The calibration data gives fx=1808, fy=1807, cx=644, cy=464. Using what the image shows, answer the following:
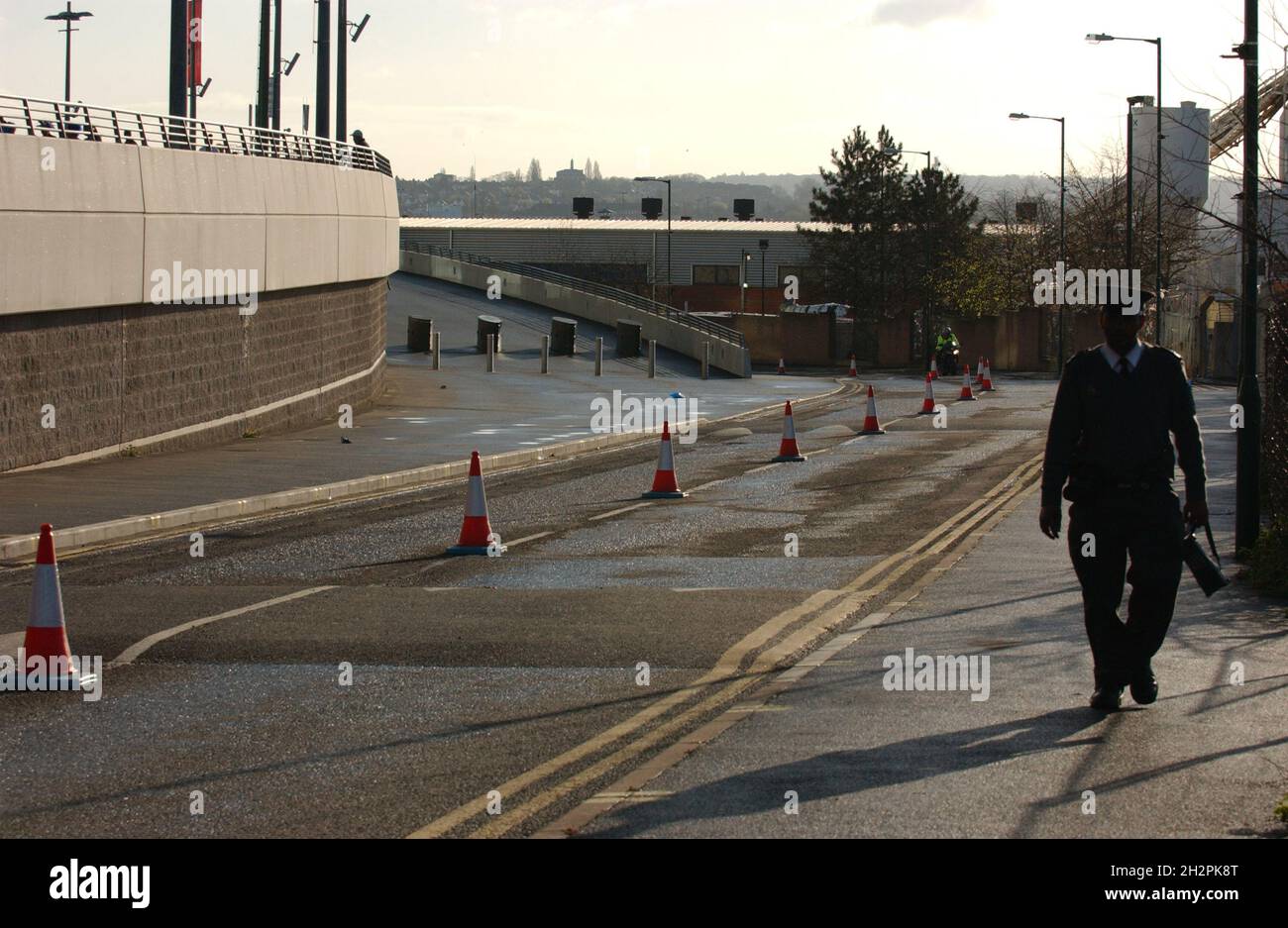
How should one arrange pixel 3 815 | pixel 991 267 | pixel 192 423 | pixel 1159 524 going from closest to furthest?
pixel 3 815 → pixel 1159 524 → pixel 192 423 → pixel 991 267

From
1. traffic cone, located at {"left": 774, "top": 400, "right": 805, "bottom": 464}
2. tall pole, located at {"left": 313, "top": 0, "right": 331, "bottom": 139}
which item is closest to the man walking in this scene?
traffic cone, located at {"left": 774, "top": 400, "right": 805, "bottom": 464}

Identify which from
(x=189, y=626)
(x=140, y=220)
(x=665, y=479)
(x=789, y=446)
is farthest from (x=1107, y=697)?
(x=140, y=220)

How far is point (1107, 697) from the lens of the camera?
893 cm

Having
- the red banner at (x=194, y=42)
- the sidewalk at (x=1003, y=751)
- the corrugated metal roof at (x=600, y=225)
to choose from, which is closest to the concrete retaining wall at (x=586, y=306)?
the red banner at (x=194, y=42)

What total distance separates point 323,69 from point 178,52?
19450 millimetres

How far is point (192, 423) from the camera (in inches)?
1080

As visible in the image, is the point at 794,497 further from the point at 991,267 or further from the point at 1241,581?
the point at 991,267

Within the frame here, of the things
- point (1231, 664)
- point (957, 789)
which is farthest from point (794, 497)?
point (957, 789)

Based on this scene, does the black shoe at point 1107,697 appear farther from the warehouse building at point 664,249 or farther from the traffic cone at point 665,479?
the warehouse building at point 664,249

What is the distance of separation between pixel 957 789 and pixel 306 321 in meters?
28.0

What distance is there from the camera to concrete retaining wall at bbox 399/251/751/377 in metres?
58.4

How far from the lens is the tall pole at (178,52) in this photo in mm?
31172

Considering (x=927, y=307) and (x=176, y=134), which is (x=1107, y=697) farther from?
(x=927, y=307)

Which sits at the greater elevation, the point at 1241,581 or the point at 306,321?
the point at 306,321
